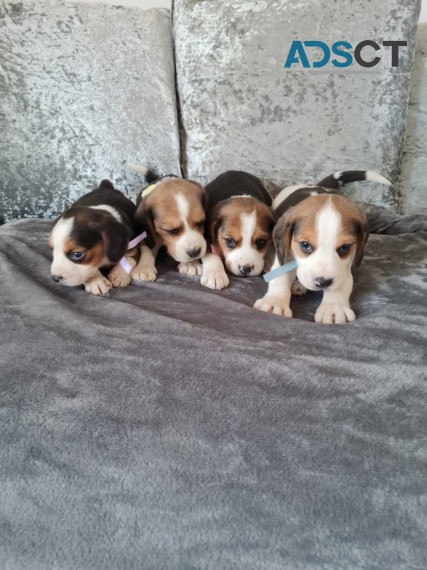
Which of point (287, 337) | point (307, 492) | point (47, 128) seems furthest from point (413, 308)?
point (47, 128)

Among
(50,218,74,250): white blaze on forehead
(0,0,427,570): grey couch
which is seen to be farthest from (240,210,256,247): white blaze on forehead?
(50,218,74,250): white blaze on forehead

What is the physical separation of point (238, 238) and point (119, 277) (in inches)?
24.9

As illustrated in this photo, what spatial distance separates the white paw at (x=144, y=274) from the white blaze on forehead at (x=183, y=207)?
30 cm

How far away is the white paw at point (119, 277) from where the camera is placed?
2.15 meters

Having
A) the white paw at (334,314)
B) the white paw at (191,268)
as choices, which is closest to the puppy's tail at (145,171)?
the white paw at (191,268)

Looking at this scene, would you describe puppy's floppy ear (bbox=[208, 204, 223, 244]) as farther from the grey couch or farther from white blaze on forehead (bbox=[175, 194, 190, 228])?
the grey couch

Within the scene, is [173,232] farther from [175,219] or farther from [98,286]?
[98,286]

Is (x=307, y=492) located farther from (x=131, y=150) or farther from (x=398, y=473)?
(x=131, y=150)

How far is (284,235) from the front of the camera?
1992 mm

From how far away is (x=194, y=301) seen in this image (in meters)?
1.98

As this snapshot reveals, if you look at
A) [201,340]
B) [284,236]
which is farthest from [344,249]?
[201,340]

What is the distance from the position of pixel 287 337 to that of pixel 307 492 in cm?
70

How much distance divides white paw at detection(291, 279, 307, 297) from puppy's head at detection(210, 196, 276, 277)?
0.22 meters

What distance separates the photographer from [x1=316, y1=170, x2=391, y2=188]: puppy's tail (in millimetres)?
2701
